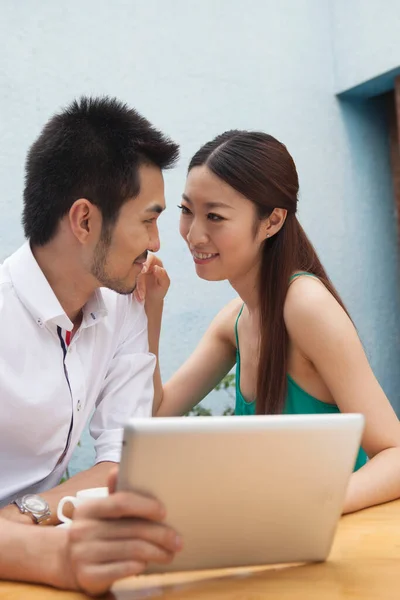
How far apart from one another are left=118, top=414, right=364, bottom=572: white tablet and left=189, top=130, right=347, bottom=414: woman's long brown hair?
3.18 feet

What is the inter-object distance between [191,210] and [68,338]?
1.91ft

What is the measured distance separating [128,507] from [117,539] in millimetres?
59

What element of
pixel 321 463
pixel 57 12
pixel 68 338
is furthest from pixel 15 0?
pixel 321 463

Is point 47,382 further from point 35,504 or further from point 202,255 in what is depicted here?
point 202,255

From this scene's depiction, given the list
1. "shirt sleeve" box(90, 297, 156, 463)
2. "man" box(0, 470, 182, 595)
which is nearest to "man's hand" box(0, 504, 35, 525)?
"shirt sleeve" box(90, 297, 156, 463)

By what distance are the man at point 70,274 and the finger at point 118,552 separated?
659 millimetres

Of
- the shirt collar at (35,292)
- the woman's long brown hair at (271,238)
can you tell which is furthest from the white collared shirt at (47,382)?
the woman's long brown hair at (271,238)

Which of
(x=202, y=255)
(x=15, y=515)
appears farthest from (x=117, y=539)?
(x=202, y=255)

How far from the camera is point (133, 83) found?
415 cm

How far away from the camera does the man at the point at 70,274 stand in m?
1.63

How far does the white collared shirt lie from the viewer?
5.27 feet

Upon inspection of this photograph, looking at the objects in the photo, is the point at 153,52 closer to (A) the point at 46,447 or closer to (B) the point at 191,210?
(B) the point at 191,210

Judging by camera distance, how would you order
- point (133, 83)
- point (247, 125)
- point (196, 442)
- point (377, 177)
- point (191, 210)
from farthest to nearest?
1. point (377, 177)
2. point (247, 125)
3. point (133, 83)
4. point (191, 210)
5. point (196, 442)

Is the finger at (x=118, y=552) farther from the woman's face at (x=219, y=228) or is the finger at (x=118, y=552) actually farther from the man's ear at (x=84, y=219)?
the woman's face at (x=219, y=228)
